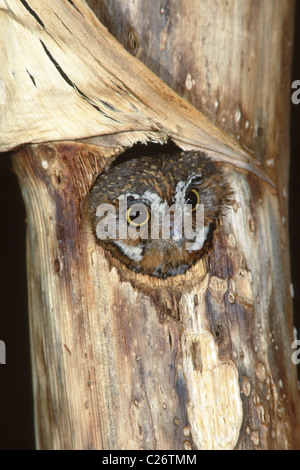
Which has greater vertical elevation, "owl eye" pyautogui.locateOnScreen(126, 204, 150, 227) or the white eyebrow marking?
"owl eye" pyautogui.locateOnScreen(126, 204, 150, 227)

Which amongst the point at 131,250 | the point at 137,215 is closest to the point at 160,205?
the point at 137,215

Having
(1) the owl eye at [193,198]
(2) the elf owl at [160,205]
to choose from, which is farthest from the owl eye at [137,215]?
(1) the owl eye at [193,198]

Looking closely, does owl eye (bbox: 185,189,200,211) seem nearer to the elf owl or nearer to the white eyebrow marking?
the elf owl

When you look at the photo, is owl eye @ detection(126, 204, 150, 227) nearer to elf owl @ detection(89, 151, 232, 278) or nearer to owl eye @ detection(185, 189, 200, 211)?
elf owl @ detection(89, 151, 232, 278)

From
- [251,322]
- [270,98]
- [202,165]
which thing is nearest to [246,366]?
[251,322]

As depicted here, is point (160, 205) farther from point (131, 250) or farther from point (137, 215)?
point (131, 250)

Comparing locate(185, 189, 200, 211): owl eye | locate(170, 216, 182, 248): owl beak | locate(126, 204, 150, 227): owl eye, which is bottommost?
locate(170, 216, 182, 248): owl beak

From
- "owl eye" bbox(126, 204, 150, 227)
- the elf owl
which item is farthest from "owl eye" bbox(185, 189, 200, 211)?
"owl eye" bbox(126, 204, 150, 227)
